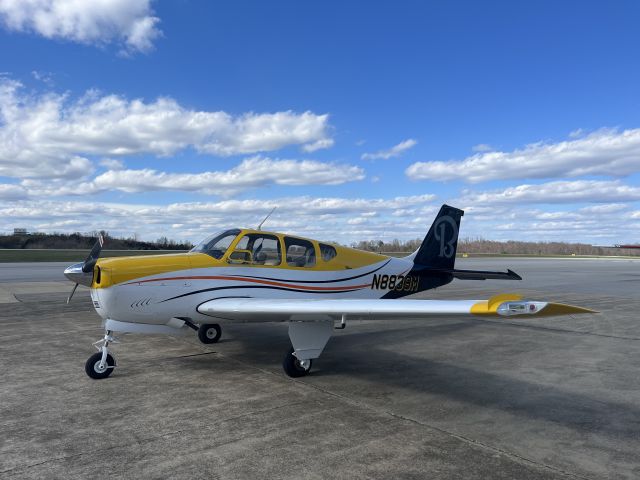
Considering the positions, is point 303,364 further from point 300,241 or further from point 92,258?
point 92,258

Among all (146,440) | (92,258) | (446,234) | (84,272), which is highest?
(446,234)

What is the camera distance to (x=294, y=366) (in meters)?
6.52

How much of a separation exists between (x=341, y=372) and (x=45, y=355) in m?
4.90

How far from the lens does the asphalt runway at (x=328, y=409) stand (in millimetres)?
3814

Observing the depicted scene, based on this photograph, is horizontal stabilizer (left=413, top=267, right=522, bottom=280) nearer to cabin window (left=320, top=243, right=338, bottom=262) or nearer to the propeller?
cabin window (left=320, top=243, right=338, bottom=262)

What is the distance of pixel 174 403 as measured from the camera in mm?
5320

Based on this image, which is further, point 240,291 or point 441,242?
point 441,242

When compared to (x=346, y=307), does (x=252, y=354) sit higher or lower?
lower

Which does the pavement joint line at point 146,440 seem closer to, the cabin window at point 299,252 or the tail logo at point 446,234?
the cabin window at point 299,252

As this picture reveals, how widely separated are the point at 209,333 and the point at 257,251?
8.09ft

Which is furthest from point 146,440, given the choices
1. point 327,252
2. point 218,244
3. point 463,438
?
point 327,252

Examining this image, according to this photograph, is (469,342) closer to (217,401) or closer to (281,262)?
(281,262)

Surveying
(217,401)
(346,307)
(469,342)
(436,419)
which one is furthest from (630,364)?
(217,401)

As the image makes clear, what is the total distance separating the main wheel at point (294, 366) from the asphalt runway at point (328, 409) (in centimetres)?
15
